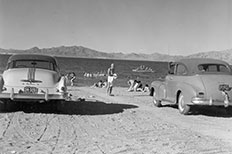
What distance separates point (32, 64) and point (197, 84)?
4.58m

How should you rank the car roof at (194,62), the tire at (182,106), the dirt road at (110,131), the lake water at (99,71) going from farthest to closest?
the lake water at (99,71)
the car roof at (194,62)
the tire at (182,106)
the dirt road at (110,131)

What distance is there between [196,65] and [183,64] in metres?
0.58

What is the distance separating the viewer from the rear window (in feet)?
38.5

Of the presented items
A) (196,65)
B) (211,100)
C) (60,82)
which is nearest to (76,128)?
(60,82)

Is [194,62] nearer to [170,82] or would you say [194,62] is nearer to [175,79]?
[175,79]

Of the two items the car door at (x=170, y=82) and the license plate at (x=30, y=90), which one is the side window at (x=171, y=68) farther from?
the license plate at (x=30, y=90)

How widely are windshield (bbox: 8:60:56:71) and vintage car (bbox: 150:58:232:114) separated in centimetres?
375

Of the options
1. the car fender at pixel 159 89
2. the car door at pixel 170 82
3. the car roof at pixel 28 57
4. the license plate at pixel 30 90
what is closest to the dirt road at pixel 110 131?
the license plate at pixel 30 90

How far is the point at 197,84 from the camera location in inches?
437

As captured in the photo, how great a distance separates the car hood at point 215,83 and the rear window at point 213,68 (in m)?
0.48

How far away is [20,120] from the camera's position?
9094 millimetres

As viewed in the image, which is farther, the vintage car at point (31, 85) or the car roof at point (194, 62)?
the car roof at point (194, 62)

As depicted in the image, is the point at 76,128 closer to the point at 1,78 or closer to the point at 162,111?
the point at 1,78

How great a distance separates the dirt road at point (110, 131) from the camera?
6.56 m
